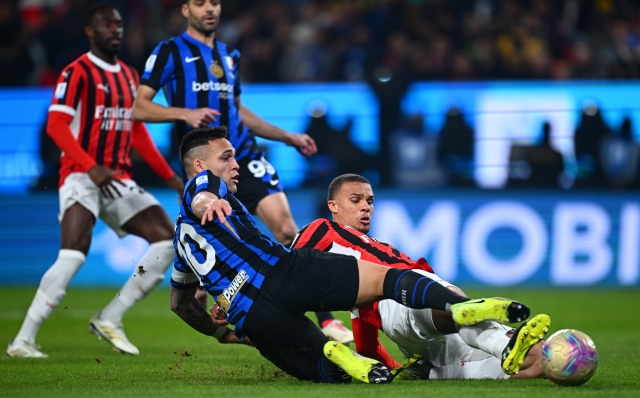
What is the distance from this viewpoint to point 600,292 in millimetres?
12344

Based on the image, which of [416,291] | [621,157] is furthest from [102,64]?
[621,157]

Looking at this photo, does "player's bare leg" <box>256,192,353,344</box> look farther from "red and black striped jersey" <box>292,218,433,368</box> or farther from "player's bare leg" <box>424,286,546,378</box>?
"player's bare leg" <box>424,286,546,378</box>

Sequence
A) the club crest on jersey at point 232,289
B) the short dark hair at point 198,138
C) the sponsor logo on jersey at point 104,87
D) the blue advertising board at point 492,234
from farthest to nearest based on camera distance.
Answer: the blue advertising board at point 492,234 < the sponsor logo on jersey at point 104,87 < the short dark hair at point 198,138 < the club crest on jersey at point 232,289

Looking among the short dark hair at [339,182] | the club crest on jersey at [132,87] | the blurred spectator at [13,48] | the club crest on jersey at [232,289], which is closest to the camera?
the club crest on jersey at [232,289]

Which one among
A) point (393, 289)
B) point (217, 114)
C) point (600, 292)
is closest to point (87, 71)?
point (217, 114)

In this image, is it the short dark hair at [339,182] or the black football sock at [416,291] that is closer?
the black football sock at [416,291]

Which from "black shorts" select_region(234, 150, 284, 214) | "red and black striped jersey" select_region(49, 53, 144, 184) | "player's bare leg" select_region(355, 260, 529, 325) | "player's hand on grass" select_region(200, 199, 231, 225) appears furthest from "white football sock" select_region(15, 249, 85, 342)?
"player's bare leg" select_region(355, 260, 529, 325)

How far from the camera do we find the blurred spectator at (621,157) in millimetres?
12820

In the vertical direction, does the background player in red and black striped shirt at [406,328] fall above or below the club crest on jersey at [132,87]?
below

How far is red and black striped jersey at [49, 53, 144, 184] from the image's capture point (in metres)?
7.25

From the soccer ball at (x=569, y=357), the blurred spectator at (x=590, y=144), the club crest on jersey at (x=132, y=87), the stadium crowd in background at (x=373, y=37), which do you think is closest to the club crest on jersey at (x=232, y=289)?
the soccer ball at (x=569, y=357)

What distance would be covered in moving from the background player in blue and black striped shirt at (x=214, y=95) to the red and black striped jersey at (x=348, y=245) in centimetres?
176

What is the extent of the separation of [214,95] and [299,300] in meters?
2.67

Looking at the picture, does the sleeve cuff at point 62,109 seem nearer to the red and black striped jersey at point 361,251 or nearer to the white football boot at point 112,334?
the white football boot at point 112,334
